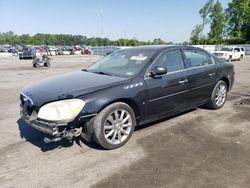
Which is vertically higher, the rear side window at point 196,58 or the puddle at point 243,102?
the rear side window at point 196,58

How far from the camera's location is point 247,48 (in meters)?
41.6

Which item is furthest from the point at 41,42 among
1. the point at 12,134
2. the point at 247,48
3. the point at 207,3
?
the point at 12,134

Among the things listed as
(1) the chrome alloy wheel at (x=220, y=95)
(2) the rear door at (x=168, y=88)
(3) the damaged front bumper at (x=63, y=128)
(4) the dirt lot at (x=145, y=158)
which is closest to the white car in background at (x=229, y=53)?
(1) the chrome alloy wheel at (x=220, y=95)

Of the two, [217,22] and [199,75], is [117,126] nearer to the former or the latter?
[199,75]

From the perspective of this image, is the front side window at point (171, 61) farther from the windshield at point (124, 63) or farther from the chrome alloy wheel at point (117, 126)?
the chrome alloy wheel at point (117, 126)

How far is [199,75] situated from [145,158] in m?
2.44

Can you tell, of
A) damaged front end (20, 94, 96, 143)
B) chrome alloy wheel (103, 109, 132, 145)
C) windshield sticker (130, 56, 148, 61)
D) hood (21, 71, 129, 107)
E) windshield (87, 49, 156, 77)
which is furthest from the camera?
windshield sticker (130, 56, 148, 61)

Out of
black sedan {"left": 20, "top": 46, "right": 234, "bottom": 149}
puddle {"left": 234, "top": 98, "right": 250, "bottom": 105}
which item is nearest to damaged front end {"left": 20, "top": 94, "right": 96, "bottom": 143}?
black sedan {"left": 20, "top": 46, "right": 234, "bottom": 149}

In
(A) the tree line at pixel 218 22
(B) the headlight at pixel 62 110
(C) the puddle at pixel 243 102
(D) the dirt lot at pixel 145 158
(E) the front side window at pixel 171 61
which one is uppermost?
(A) the tree line at pixel 218 22

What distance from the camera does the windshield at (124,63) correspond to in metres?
4.68

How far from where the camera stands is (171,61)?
200 inches

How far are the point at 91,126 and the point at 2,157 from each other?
1.38 m

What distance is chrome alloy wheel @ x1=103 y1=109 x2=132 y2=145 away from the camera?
4.11 m

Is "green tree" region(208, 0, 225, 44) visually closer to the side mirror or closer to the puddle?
the puddle
